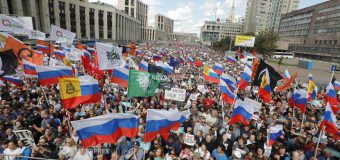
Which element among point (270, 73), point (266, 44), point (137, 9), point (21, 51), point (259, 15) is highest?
point (259, 15)

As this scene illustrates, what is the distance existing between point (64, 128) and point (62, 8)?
60654 mm

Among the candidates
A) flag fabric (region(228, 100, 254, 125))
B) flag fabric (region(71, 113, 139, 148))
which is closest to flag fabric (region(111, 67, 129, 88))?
flag fabric (region(71, 113, 139, 148))

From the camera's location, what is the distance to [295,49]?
319 ft

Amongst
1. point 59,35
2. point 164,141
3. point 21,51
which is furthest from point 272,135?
point 59,35

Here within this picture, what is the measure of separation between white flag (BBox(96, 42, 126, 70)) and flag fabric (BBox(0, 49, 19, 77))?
3.17 meters

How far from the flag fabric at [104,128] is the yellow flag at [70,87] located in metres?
2.34

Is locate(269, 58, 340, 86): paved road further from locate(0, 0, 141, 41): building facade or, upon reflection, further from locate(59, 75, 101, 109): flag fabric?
locate(0, 0, 141, 41): building facade

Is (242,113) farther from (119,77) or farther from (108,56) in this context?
(108,56)

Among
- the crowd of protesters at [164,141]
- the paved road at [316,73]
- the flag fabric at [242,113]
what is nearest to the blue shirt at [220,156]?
the crowd of protesters at [164,141]

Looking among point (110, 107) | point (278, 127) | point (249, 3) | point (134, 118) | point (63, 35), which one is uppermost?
point (249, 3)

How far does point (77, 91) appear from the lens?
715cm

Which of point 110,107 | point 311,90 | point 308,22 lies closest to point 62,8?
point 110,107

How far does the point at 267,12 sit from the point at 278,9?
7.49 m

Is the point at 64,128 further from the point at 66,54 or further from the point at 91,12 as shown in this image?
the point at 91,12
